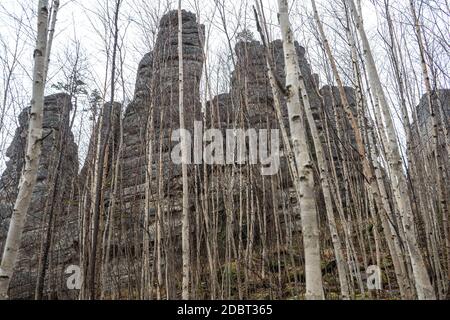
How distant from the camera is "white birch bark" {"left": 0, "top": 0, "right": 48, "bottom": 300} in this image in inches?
101

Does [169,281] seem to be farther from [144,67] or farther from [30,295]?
[144,67]

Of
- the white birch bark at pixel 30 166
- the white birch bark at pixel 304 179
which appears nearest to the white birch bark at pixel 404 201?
the white birch bark at pixel 304 179

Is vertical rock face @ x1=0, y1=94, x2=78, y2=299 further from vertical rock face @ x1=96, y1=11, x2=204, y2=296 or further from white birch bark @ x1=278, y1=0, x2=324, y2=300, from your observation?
white birch bark @ x1=278, y1=0, x2=324, y2=300

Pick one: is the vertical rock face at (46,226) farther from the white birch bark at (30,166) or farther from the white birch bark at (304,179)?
the white birch bark at (304,179)

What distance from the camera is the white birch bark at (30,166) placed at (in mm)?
2553

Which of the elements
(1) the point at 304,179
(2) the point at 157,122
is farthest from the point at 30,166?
(2) the point at 157,122

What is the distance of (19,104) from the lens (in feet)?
23.5

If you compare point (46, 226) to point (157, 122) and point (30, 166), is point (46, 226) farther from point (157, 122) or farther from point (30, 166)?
point (30, 166)

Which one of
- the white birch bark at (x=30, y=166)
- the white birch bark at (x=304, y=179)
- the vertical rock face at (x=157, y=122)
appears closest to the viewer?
the white birch bark at (x=304, y=179)

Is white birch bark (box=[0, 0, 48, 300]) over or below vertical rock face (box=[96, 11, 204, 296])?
below

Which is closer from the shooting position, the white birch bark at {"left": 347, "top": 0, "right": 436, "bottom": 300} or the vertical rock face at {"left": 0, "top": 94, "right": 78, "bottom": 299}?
the white birch bark at {"left": 347, "top": 0, "right": 436, "bottom": 300}

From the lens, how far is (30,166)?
2861 millimetres

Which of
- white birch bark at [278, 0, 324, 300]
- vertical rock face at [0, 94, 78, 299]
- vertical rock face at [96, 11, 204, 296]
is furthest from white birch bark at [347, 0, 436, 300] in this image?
vertical rock face at [0, 94, 78, 299]
